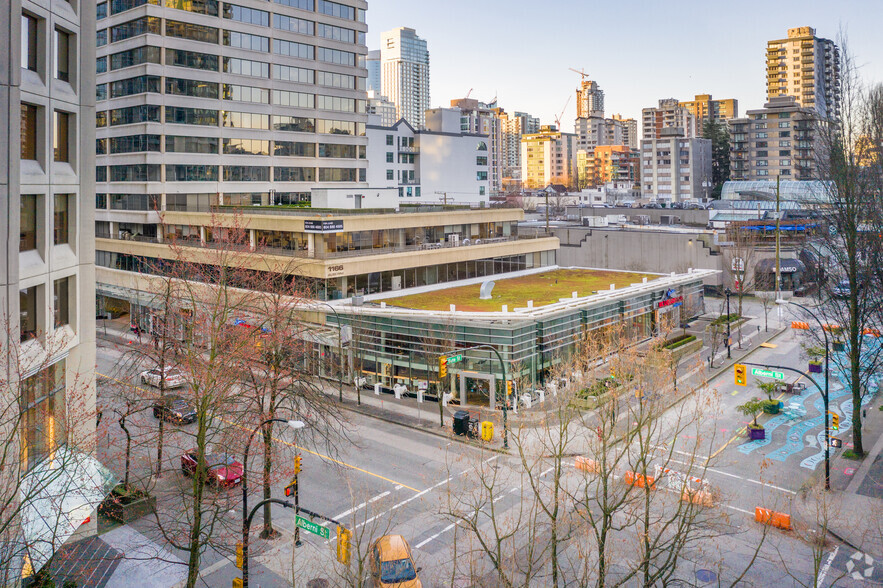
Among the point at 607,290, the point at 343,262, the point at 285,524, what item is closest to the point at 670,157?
the point at 607,290

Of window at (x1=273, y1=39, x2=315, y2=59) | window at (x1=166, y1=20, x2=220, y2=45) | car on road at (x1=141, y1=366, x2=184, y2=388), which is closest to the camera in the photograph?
car on road at (x1=141, y1=366, x2=184, y2=388)

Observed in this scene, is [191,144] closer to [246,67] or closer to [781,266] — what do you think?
[246,67]

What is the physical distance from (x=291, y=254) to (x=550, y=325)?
18599 millimetres

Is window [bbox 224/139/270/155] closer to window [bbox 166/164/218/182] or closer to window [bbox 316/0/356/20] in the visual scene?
window [bbox 166/164/218/182]

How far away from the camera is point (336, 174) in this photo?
3068 inches

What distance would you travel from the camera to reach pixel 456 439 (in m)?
34.3

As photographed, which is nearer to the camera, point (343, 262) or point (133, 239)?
point (343, 262)

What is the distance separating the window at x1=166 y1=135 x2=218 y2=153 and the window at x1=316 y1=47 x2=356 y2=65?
1499 centimetres

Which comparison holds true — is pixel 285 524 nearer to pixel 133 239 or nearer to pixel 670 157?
pixel 133 239

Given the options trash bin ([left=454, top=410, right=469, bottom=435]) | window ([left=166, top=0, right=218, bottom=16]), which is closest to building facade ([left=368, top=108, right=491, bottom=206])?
window ([left=166, top=0, right=218, bottom=16])

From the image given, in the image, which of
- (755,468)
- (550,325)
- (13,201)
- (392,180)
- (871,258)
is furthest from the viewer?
(392,180)

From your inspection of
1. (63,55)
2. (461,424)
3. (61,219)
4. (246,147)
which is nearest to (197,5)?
(246,147)

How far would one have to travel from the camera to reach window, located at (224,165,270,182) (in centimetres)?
6919

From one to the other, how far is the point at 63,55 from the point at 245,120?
48590 millimetres
